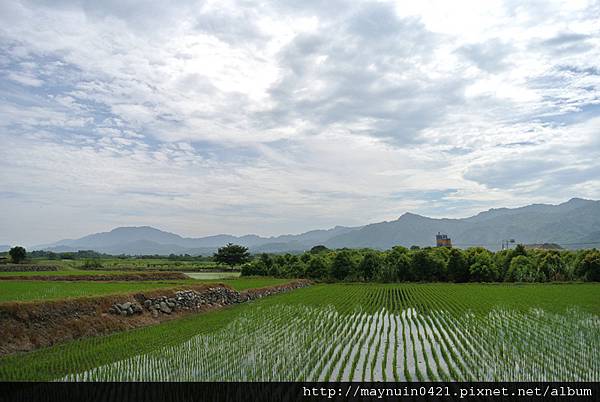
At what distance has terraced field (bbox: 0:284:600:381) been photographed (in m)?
10.0

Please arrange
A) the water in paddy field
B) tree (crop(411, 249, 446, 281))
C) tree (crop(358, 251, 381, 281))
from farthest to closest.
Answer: tree (crop(358, 251, 381, 281)) < tree (crop(411, 249, 446, 281)) < the water in paddy field

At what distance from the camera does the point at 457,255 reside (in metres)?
57.9

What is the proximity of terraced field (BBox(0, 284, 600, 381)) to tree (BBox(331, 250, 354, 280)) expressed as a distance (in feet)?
132

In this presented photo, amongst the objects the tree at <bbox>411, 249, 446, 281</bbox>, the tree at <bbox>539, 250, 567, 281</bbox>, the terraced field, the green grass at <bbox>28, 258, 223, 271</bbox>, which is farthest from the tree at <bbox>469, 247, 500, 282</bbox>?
the green grass at <bbox>28, 258, 223, 271</bbox>

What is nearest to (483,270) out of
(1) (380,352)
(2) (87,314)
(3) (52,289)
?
(1) (380,352)

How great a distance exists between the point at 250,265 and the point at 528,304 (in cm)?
4235

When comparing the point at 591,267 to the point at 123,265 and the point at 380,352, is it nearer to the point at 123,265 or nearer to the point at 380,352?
the point at 380,352

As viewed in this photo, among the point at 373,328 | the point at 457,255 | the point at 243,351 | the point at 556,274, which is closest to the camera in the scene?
the point at 243,351

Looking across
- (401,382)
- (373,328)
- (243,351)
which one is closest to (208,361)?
(243,351)

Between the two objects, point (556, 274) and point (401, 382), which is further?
point (556, 274)

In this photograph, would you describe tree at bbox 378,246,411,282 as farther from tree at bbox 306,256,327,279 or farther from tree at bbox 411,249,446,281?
tree at bbox 306,256,327,279

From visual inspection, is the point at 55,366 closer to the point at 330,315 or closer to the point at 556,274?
the point at 330,315

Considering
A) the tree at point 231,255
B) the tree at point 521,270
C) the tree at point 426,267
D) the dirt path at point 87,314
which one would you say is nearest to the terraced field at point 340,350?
the dirt path at point 87,314

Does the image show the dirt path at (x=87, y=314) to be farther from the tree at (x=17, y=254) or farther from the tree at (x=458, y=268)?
the tree at (x=17, y=254)
